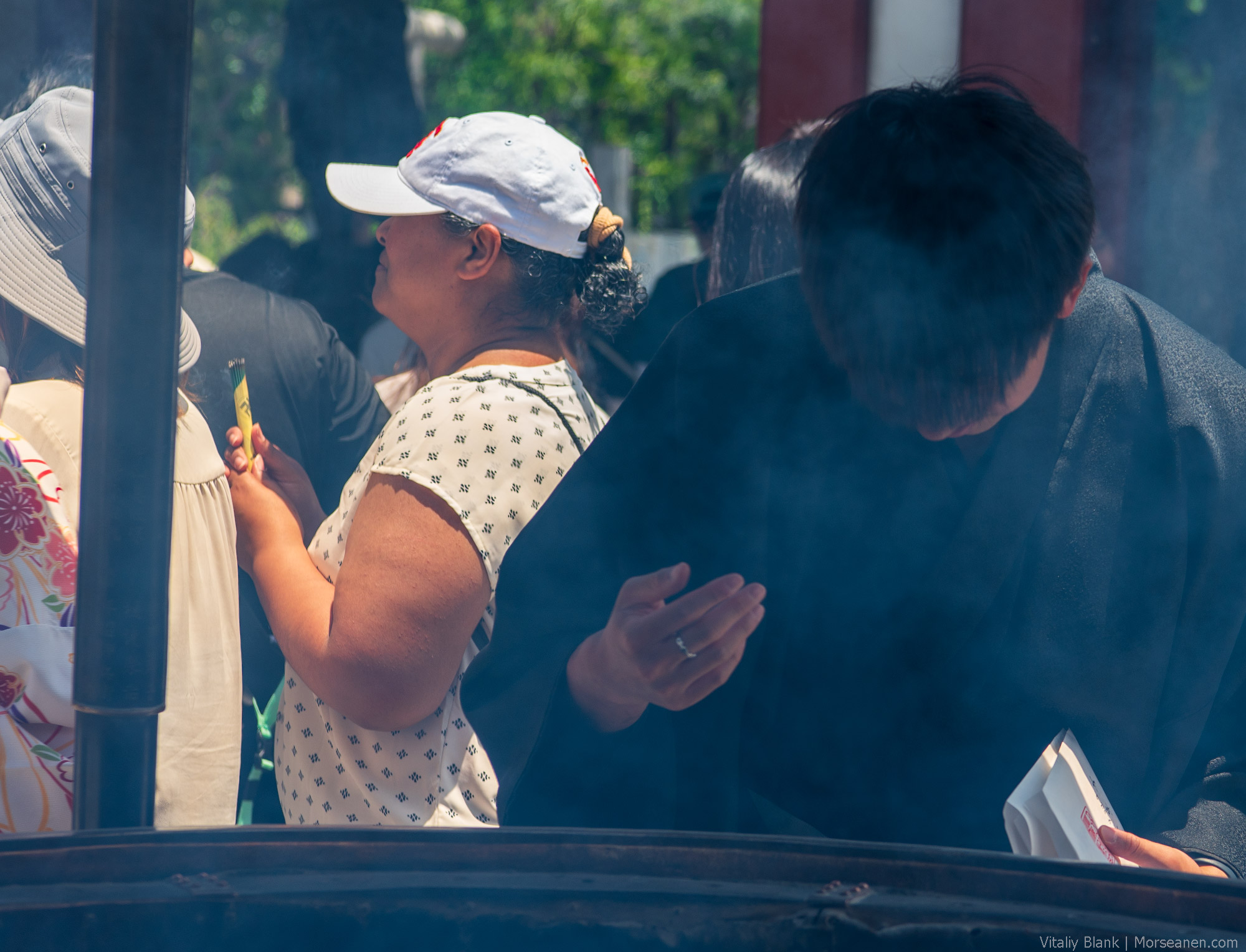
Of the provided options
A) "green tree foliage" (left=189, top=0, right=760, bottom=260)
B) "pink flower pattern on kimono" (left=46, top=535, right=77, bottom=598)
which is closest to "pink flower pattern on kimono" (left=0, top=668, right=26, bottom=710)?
"pink flower pattern on kimono" (left=46, top=535, right=77, bottom=598)

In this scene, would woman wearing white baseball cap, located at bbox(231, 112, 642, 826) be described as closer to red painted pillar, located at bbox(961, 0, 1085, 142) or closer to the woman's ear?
the woman's ear

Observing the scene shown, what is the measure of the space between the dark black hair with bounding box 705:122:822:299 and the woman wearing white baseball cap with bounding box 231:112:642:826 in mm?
267

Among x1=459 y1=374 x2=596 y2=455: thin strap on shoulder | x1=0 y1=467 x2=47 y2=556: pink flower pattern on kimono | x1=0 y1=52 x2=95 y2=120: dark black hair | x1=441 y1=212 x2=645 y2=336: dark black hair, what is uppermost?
x1=0 y1=52 x2=95 y2=120: dark black hair

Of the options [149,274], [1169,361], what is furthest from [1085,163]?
[149,274]

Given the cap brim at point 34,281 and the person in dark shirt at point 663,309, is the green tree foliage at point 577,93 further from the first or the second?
the cap brim at point 34,281

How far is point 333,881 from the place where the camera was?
76 cm

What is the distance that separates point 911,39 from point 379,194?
109 inches

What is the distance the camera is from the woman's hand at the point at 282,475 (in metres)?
1.60

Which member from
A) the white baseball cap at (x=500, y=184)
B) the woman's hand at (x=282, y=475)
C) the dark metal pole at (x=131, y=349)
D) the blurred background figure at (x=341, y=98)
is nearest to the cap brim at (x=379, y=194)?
the white baseball cap at (x=500, y=184)

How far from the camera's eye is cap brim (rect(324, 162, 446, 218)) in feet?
5.30

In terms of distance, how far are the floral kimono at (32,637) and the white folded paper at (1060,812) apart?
3.28ft

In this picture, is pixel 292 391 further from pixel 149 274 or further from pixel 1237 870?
pixel 1237 870

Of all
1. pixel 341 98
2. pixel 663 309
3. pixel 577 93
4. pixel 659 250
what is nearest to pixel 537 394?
pixel 663 309

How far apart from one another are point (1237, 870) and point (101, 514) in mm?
1115
